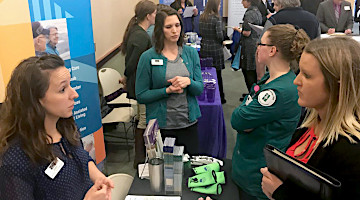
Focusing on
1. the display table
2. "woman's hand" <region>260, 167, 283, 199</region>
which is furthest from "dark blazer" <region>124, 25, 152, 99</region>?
"woman's hand" <region>260, 167, 283, 199</region>

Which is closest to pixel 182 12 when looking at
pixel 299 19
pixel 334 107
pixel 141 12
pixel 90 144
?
pixel 141 12

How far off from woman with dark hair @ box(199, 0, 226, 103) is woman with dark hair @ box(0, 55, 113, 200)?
3646mm

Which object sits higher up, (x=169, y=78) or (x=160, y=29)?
(x=160, y=29)

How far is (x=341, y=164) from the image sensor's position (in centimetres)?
99

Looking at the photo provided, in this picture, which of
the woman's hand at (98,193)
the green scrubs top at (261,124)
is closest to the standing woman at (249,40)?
the green scrubs top at (261,124)

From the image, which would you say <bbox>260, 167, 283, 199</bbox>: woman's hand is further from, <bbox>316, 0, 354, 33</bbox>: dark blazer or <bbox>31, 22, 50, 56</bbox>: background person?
<bbox>316, 0, 354, 33</bbox>: dark blazer

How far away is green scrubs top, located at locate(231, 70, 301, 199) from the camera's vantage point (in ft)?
5.51

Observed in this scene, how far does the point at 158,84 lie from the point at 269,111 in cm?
93

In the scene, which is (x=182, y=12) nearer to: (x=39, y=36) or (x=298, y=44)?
(x=39, y=36)

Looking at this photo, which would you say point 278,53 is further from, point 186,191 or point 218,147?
point 218,147

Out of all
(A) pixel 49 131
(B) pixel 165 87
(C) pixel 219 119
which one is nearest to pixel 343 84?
(A) pixel 49 131

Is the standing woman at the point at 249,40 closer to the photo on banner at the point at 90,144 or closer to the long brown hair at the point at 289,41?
the photo on banner at the point at 90,144

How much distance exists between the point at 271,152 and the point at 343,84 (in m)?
0.33

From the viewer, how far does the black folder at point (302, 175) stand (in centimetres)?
97
